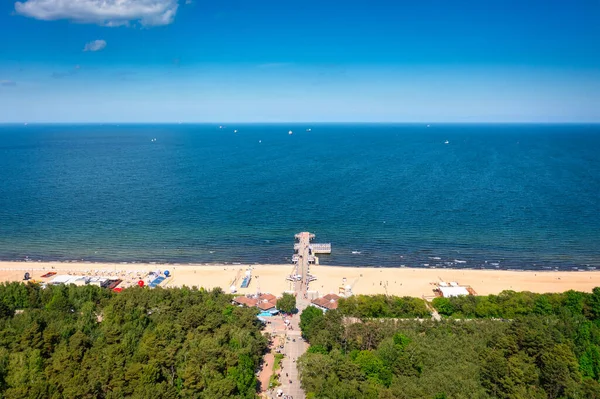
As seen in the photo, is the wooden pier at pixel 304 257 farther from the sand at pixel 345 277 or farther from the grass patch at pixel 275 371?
the grass patch at pixel 275 371

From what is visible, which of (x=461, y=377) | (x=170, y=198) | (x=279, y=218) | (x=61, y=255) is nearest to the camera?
(x=461, y=377)

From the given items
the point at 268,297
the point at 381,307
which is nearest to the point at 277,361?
the point at 268,297

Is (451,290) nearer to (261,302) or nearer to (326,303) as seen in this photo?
(326,303)

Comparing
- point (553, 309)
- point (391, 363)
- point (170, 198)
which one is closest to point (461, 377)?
point (391, 363)

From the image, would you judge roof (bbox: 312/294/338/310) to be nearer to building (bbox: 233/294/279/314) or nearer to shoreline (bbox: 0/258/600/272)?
building (bbox: 233/294/279/314)

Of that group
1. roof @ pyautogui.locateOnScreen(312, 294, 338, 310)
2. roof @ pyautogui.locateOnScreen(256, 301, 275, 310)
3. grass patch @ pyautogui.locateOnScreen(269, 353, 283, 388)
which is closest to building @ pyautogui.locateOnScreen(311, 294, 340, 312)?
roof @ pyautogui.locateOnScreen(312, 294, 338, 310)

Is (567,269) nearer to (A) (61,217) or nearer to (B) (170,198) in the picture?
(B) (170,198)
